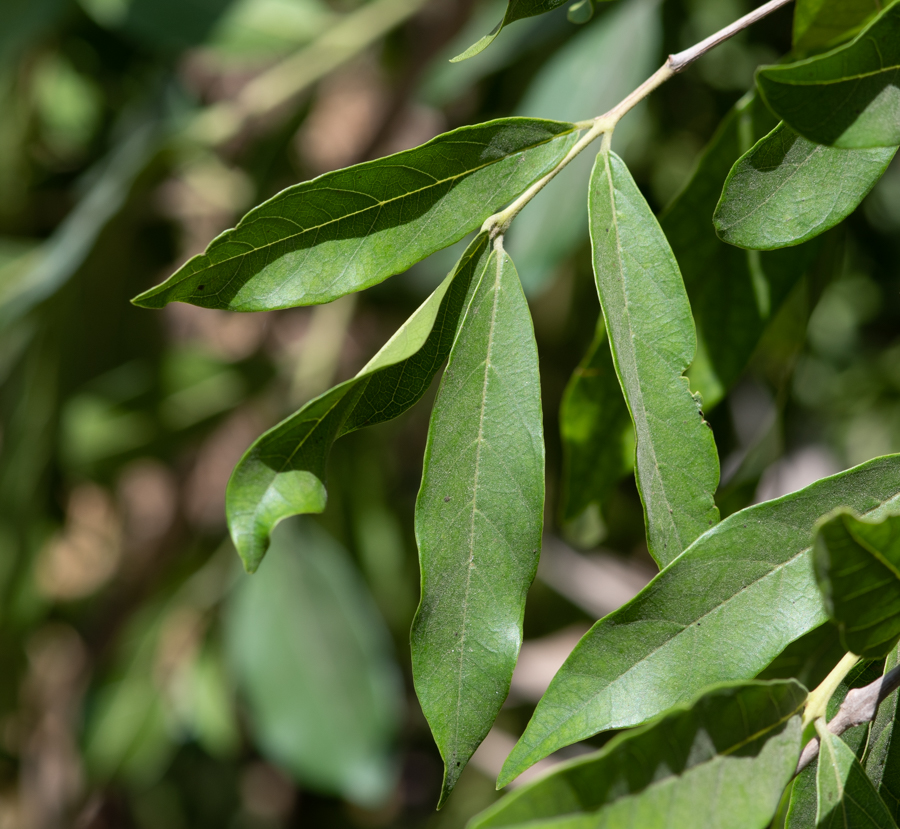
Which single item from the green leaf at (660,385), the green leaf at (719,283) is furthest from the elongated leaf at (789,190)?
the green leaf at (719,283)

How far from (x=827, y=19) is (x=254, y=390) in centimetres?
82

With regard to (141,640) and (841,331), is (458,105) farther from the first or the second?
(141,640)

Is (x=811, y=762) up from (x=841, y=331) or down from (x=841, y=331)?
up

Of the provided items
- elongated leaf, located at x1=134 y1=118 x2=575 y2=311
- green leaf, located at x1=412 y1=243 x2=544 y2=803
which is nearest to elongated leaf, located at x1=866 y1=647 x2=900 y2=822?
green leaf, located at x1=412 y1=243 x2=544 y2=803

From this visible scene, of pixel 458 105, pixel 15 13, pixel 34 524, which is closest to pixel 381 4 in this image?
pixel 458 105

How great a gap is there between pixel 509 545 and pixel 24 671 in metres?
1.01

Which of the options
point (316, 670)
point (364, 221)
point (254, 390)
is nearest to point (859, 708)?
point (364, 221)

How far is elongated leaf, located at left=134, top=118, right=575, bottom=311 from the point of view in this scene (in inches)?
14.2

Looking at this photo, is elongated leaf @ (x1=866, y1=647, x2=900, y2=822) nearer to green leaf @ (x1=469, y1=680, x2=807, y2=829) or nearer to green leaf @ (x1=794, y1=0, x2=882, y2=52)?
green leaf @ (x1=469, y1=680, x2=807, y2=829)

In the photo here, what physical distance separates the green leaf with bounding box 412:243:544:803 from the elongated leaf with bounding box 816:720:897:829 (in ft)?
0.40

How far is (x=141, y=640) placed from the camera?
115 centimetres

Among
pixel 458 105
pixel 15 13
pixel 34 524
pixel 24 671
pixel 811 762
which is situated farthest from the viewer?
pixel 458 105

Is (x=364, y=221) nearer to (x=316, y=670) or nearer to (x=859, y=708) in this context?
(x=859, y=708)

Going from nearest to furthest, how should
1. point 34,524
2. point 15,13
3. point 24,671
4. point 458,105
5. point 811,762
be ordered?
point 811,762, point 15,13, point 34,524, point 24,671, point 458,105
